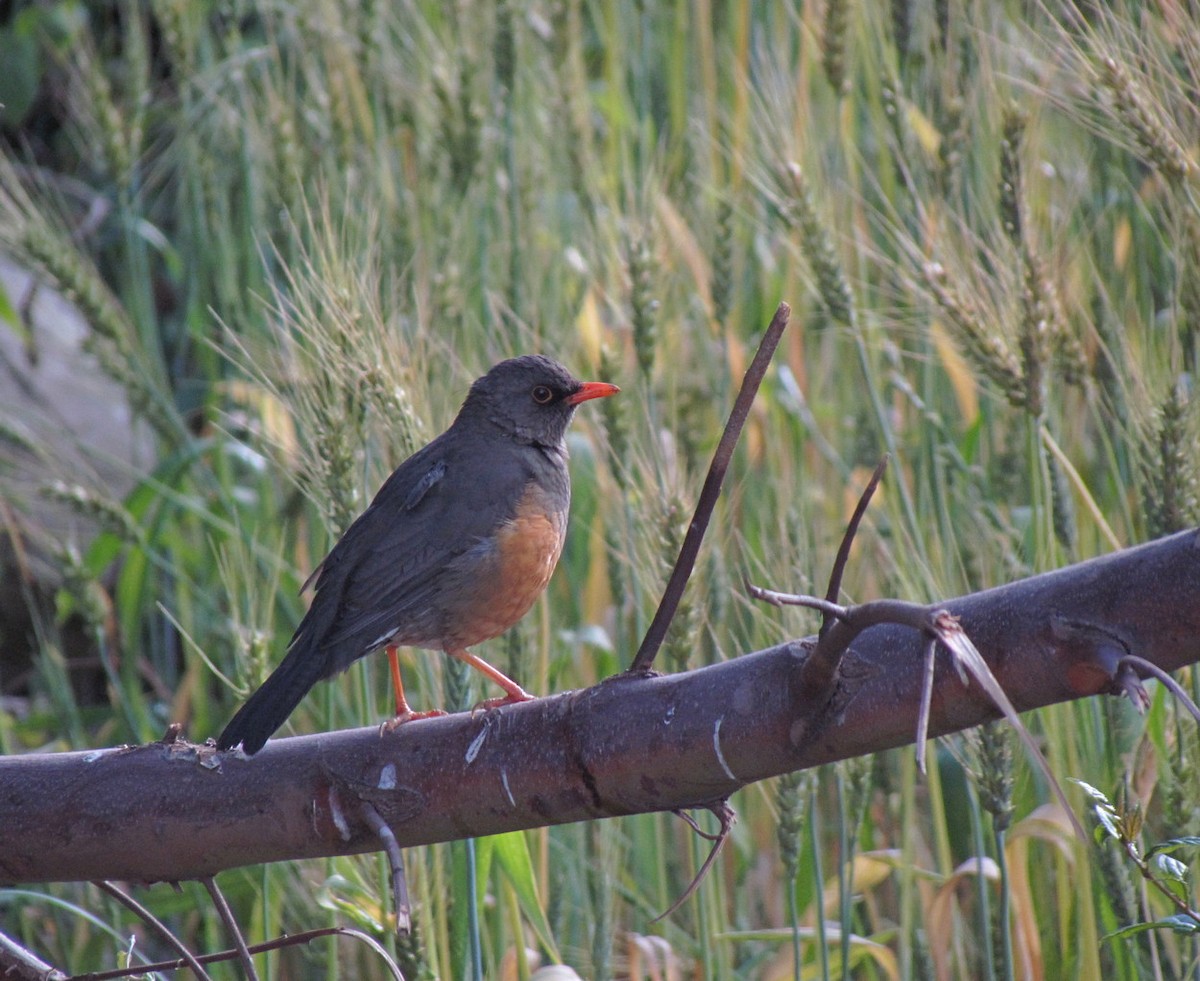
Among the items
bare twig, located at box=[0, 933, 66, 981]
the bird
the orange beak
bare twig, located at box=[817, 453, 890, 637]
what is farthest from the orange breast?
bare twig, located at box=[817, 453, 890, 637]

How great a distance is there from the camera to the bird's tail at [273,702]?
2064 mm

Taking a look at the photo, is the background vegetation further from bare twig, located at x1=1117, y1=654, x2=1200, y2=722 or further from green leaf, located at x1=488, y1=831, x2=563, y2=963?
bare twig, located at x1=1117, y1=654, x2=1200, y2=722

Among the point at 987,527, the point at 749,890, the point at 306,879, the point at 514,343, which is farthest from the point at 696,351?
the point at 306,879

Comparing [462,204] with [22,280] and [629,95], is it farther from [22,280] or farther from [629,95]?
[22,280]

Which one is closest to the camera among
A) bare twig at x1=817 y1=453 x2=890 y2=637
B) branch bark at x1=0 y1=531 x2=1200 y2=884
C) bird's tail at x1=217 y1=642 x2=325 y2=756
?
bare twig at x1=817 y1=453 x2=890 y2=637

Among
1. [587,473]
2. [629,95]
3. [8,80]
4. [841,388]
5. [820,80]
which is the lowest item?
[587,473]

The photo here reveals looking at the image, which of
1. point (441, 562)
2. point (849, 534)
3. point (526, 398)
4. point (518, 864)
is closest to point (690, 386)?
point (526, 398)

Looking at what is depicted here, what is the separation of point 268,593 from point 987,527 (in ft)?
5.41

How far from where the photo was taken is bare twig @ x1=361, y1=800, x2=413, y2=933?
1583 millimetres

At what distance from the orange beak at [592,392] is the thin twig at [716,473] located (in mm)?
1319

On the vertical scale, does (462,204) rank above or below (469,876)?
above

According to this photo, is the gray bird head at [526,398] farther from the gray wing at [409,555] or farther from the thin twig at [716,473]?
the thin twig at [716,473]

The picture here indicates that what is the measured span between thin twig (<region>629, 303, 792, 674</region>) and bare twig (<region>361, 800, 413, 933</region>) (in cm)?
41

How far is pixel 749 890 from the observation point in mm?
3527
